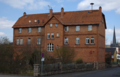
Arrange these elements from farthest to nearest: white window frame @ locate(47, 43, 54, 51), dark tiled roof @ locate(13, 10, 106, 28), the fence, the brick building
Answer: white window frame @ locate(47, 43, 54, 51), dark tiled roof @ locate(13, 10, 106, 28), the brick building, the fence

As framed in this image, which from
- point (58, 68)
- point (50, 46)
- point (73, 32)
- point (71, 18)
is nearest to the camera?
point (58, 68)

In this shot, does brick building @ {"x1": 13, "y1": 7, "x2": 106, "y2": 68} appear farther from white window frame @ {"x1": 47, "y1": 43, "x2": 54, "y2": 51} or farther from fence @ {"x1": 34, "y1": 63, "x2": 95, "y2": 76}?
fence @ {"x1": 34, "y1": 63, "x2": 95, "y2": 76}

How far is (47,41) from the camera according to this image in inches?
1918

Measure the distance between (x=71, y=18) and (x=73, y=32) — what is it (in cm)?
388

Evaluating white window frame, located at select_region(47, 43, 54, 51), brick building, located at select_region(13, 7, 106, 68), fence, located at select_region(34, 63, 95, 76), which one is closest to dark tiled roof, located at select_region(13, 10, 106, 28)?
brick building, located at select_region(13, 7, 106, 68)

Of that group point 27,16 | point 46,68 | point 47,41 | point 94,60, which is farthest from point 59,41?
point 46,68

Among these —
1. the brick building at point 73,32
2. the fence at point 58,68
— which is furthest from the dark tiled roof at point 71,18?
the fence at point 58,68

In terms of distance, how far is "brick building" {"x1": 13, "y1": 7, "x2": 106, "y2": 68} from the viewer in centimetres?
4591

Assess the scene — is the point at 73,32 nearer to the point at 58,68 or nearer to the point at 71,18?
the point at 71,18

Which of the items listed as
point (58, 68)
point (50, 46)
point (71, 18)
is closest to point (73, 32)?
point (71, 18)

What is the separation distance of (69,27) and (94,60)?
1040 centimetres

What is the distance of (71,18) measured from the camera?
49031 mm

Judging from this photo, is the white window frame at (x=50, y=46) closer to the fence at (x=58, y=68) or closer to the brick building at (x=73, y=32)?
the brick building at (x=73, y=32)

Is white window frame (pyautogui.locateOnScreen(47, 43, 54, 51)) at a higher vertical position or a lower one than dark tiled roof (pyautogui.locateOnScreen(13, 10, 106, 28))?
lower
